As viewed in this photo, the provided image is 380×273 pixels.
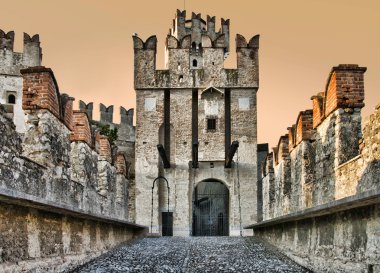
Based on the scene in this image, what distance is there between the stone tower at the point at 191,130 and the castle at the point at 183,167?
0.16ft

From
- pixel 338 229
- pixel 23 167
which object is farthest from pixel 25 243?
pixel 338 229

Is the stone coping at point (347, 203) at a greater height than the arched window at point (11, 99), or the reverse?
the arched window at point (11, 99)

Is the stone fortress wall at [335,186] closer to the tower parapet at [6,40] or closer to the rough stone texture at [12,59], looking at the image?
the rough stone texture at [12,59]

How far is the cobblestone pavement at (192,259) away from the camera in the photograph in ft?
32.3

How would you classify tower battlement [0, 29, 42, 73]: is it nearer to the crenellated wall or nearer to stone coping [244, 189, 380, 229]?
the crenellated wall

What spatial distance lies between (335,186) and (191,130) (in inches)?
663

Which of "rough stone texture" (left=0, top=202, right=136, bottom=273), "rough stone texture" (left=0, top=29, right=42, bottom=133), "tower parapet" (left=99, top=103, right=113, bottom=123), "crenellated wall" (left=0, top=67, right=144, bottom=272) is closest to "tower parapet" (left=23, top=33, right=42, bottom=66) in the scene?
"rough stone texture" (left=0, top=29, right=42, bottom=133)

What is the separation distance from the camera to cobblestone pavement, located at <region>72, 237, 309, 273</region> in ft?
32.3

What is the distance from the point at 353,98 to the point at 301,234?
107 inches

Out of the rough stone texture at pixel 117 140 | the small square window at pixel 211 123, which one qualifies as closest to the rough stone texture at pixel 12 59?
the rough stone texture at pixel 117 140

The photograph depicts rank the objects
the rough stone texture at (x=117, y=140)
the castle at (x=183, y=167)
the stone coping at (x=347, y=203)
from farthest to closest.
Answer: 1. the rough stone texture at (x=117, y=140)
2. the castle at (x=183, y=167)
3. the stone coping at (x=347, y=203)

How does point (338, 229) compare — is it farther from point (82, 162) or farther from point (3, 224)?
point (82, 162)

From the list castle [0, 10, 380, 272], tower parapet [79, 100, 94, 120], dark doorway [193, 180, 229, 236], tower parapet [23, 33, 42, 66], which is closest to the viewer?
castle [0, 10, 380, 272]

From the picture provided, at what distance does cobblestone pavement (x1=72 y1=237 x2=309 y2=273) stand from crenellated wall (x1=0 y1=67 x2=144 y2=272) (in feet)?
1.28
